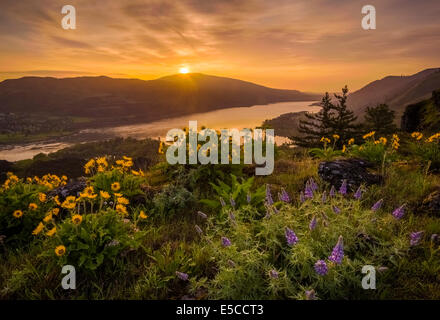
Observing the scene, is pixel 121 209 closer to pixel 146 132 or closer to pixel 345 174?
pixel 345 174

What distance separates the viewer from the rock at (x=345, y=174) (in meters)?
5.41

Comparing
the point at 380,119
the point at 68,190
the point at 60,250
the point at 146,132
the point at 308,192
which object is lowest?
the point at 60,250

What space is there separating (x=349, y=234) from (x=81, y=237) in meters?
3.09

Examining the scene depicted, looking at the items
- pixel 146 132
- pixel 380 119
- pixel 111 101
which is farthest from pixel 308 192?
pixel 111 101

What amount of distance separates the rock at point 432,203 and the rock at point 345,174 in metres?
1.09

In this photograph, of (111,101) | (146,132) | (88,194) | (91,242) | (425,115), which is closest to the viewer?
(91,242)

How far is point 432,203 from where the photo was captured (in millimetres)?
4285

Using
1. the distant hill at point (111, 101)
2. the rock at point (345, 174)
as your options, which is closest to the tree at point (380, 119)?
the rock at point (345, 174)

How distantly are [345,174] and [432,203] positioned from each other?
4.99ft

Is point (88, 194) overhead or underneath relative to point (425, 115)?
underneath

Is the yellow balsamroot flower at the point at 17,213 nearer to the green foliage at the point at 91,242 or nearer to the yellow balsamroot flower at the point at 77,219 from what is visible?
the green foliage at the point at 91,242

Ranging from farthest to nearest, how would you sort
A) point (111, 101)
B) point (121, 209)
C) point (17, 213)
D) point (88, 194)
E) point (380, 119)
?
point (111, 101) < point (380, 119) < point (17, 213) < point (121, 209) < point (88, 194)

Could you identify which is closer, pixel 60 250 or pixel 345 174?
pixel 60 250
